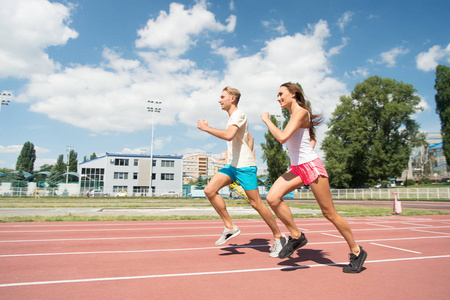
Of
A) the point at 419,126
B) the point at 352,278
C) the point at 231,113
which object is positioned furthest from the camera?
the point at 419,126

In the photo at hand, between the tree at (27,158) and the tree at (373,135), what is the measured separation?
3473 inches

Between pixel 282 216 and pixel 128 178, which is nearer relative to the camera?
pixel 282 216

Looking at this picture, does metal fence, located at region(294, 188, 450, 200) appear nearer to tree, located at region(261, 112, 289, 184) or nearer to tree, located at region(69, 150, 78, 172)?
tree, located at region(261, 112, 289, 184)

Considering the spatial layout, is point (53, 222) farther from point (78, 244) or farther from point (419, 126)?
point (419, 126)

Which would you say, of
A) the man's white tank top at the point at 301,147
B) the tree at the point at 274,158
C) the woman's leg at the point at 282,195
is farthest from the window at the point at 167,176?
the man's white tank top at the point at 301,147

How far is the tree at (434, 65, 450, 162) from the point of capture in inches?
1770

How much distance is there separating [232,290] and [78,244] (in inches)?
143

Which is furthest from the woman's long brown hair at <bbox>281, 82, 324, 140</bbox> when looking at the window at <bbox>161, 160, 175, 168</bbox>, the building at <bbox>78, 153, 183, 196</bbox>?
the window at <bbox>161, 160, 175, 168</bbox>

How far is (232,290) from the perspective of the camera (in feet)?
8.94

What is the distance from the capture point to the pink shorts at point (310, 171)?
345cm

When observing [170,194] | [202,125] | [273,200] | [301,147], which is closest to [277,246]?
[273,200]

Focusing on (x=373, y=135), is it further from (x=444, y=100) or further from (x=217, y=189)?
(x=217, y=189)

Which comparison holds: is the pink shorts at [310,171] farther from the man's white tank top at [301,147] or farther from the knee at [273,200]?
the knee at [273,200]

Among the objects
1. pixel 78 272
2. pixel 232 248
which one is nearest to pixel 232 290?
pixel 78 272
